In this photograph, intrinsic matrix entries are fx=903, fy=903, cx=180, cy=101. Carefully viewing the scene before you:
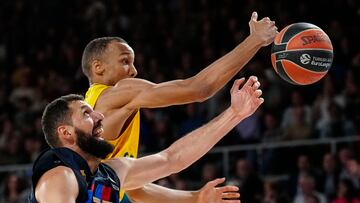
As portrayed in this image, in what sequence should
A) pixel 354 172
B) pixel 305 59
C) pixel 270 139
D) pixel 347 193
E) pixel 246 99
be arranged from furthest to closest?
pixel 270 139 → pixel 354 172 → pixel 347 193 → pixel 305 59 → pixel 246 99

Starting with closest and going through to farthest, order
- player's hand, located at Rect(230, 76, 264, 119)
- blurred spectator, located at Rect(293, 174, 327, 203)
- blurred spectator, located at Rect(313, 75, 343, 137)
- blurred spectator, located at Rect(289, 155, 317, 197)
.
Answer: player's hand, located at Rect(230, 76, 264, 119) → blurred spectator, located at Rect(293, 174, 327, 203) → blurred spectator, located at Rect(289, 155, 317, 197) → blurred spectator, located at Rect(313, 75, 343, 137)

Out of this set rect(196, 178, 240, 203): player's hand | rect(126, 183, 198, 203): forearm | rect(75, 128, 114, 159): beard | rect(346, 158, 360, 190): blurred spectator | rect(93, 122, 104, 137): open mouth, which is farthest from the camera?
rect(346, 158, 360, 190): blurred spectator

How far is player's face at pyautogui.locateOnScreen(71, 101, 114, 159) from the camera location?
4.82 meters

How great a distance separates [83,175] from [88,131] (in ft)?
0.97

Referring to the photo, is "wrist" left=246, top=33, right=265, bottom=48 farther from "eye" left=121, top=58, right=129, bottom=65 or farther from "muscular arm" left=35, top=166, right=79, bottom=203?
"muscular arm" left=35, top=166, right=79, bottom=203

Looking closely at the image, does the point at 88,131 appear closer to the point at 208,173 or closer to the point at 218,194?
the point at 218,194

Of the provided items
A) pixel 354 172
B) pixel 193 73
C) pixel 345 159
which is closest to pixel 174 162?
pixel 354 172

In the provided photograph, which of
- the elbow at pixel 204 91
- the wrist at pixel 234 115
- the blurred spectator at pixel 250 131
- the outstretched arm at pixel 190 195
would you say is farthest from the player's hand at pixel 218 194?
the blurred spectator at pixel 250 131

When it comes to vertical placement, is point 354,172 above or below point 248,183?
above

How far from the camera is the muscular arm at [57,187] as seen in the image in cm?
433

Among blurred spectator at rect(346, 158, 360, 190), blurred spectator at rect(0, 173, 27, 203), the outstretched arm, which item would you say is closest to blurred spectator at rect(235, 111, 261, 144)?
blurred spectator at rect(346, 158, 360, 190)

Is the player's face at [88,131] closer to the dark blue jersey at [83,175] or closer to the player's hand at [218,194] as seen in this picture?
the dark blue jersey at [83,175]

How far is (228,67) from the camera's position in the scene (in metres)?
5.92

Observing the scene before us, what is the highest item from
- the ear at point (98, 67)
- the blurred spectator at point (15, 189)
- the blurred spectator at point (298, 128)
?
the ear at point (98, 67)
